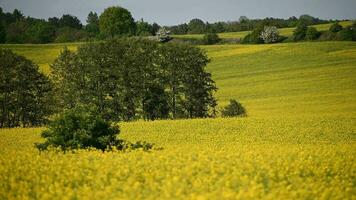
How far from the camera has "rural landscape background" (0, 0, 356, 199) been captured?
10039mm

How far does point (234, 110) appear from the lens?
143 ft

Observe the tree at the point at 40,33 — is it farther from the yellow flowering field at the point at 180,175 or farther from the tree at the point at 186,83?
the yellow flowering field at the point at 180,175

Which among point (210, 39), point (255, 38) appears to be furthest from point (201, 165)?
point (210, 39)

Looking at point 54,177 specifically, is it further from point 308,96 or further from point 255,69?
point 255,69

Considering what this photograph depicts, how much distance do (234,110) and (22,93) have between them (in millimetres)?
18071

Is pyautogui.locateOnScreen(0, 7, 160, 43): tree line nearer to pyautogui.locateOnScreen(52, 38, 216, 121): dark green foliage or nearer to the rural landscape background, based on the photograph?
the rural landscape background

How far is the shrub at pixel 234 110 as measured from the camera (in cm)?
4316

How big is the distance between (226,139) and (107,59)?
21.8 m

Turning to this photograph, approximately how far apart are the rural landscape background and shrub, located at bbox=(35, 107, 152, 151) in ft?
3.68

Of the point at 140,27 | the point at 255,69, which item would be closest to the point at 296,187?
the point at 255,69

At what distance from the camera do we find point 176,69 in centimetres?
4634

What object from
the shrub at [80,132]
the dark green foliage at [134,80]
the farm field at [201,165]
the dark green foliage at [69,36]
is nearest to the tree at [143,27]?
the dark green foliage at [69,36]

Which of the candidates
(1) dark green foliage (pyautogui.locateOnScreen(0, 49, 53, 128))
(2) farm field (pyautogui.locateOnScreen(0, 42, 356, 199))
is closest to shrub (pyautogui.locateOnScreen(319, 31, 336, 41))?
(1) dark green foliage (pyautogui.locateOnScreen(0, 49, 53, 128))

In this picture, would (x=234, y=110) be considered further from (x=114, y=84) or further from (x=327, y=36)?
(x=327, y=36)
